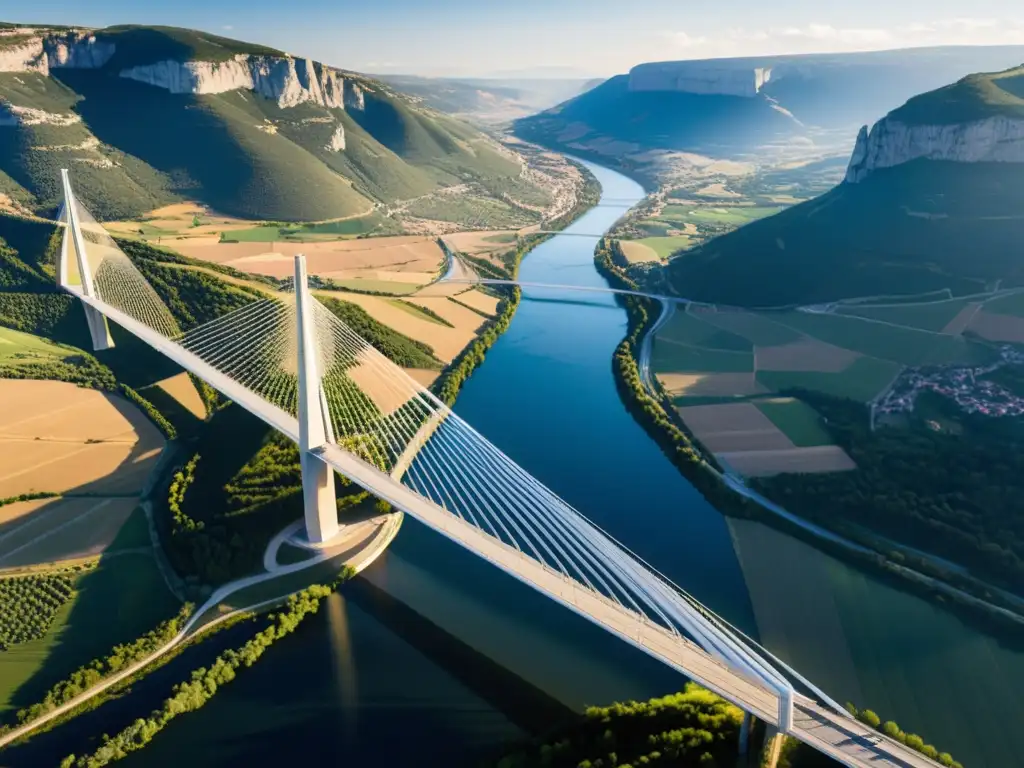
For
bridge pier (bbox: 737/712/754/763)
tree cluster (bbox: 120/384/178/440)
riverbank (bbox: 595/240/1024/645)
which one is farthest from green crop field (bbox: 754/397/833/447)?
tree cluster (bbox: 120/384/178/440)

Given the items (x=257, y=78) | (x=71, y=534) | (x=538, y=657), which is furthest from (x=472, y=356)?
(x=257, y=78)

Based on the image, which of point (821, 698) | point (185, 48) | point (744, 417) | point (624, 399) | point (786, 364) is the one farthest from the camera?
point (185, 48)

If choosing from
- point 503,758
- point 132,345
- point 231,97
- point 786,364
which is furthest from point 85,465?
point 231,97

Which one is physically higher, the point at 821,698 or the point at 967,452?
the point at 967,452

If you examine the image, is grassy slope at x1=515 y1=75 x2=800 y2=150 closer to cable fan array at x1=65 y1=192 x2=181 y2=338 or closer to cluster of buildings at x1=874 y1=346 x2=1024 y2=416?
cluster of buildings at x1=874 y1=346 x2=1024 y2=416

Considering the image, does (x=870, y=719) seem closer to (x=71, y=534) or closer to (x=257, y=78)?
(x=71, y=534)

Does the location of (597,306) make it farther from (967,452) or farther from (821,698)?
(821,698)
